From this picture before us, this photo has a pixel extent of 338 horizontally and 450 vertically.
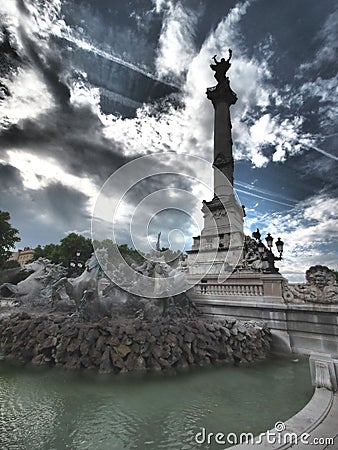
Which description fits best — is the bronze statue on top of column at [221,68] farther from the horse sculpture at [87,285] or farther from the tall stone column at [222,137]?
the horse sculpture at [87,285]

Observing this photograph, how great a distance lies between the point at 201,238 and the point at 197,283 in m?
9.92

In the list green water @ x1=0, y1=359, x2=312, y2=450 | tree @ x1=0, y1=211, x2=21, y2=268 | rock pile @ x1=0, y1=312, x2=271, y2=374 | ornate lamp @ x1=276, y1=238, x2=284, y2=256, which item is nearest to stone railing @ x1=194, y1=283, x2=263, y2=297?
rock pile @ x1=0, y1=312, x2=271, y2=374

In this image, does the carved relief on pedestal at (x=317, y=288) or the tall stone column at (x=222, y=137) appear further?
the tall stone column at (x=222, y=137)

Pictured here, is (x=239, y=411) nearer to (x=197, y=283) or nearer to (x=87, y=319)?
(x=87, y=319)

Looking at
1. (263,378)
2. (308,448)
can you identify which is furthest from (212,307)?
(308,448)

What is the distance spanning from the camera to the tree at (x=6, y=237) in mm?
26436

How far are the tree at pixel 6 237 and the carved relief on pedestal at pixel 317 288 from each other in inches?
1040

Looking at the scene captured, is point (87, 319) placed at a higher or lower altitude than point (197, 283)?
lower

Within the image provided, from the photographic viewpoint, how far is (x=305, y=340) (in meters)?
9.41

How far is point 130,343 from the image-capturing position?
7.56m

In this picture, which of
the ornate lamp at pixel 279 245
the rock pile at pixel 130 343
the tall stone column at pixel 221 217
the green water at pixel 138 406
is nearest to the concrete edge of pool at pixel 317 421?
the green water at pixel 138 406

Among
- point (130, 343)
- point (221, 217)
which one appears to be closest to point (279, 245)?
point (130, 343)

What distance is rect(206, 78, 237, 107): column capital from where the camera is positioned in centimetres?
3048

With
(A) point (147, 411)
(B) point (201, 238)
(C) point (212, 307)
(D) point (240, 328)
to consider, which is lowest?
(A) point (147, 411)
